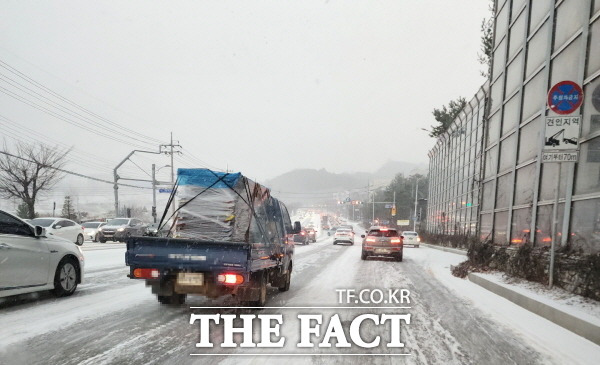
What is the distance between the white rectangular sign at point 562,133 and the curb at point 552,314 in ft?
9.00

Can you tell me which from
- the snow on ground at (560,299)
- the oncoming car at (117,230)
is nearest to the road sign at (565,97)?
the snow on ground at (560,299)

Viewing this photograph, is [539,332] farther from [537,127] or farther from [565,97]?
[537,127]

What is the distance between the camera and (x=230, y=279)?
6035 millimetres

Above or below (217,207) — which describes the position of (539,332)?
below

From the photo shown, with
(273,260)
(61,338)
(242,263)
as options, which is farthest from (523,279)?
(61,338)

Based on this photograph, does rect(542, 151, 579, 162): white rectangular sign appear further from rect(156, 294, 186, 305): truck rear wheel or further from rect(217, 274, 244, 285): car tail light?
rect(156, 294, 186, 305): truck rear wheel

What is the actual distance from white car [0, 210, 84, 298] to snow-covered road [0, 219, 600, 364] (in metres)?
0.31

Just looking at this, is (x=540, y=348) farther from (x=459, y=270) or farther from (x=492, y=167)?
(x=492, y=167)

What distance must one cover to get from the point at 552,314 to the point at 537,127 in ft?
21.6

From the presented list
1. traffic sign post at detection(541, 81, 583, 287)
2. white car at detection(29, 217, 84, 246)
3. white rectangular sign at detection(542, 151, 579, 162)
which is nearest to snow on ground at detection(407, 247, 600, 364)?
traffic sign post at detection(541, 81, 583, 287)

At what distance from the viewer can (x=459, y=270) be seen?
12.9 m

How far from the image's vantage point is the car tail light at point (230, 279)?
6012 millimetres

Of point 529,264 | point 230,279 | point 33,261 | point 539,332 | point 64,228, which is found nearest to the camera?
point 539,332

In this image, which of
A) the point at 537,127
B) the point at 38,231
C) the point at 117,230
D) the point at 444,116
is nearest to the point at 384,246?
the point at 537,127
